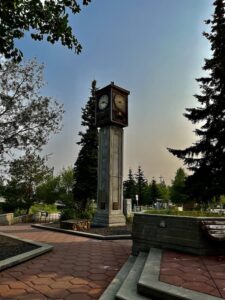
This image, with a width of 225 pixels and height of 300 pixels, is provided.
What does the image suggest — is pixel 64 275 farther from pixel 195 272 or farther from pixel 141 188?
pixel 141 188

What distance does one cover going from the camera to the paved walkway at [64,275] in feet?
17.3

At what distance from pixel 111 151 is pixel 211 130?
22.2 feet

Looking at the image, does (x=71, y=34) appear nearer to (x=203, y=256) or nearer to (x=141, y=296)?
(x=141, y=296)

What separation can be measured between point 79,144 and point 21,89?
21556 mm

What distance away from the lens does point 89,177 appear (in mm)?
32375

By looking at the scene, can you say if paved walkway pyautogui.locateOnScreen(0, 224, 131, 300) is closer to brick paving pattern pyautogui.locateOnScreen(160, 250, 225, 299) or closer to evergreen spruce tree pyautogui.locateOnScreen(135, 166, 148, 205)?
brick paving pattern pyautogui.locateOnScreen(160, 250, 225, 299)

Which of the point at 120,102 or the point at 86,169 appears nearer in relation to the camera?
the point at 120,102

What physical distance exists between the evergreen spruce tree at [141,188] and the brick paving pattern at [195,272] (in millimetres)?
65506

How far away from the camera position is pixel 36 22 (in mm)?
5750

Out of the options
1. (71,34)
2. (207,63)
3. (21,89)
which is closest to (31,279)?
(71,34)

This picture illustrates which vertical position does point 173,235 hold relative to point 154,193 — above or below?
below

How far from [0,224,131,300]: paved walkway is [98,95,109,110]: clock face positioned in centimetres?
1102

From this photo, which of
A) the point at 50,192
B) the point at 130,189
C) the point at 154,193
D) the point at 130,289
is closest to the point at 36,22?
the point at 130,289

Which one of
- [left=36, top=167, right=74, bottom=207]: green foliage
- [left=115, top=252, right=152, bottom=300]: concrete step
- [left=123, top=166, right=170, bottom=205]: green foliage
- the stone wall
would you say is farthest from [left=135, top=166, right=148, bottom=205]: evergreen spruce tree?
[left=115, top=252, right=152, bottom=300]: concrete step
